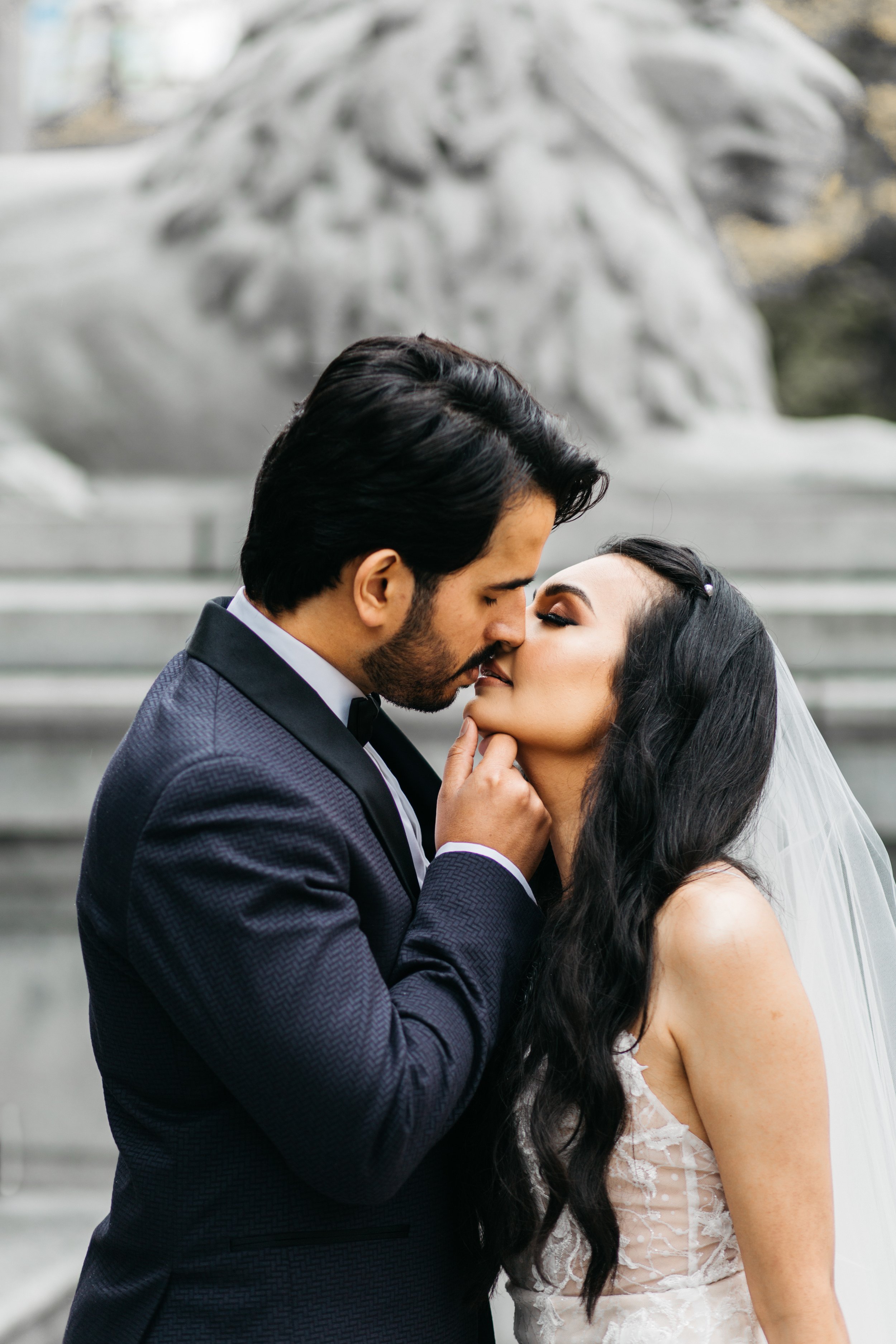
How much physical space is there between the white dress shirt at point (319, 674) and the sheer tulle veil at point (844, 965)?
0.63 meters

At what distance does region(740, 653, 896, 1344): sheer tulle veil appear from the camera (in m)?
2.19

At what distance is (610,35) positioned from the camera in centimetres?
477

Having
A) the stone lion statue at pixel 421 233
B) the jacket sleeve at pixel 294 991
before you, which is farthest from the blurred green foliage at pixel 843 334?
the jacket sleeve at pixel 294 991

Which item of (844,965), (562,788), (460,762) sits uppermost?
(460,762)

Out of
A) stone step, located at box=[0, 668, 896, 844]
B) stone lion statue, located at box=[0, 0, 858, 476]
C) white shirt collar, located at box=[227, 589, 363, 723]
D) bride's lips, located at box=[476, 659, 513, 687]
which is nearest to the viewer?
white shirt collar, located at box=[227, 589, 363, 723]

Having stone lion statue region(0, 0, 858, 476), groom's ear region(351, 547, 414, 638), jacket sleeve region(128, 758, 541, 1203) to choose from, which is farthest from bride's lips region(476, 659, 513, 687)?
stone lion statue region(0, 0, 858, 476)

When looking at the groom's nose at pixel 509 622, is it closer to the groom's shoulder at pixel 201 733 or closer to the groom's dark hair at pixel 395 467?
the groom's dark hair at pixel 395 467

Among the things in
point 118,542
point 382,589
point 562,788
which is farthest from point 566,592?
point 118,542

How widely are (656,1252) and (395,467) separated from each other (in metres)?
1.31

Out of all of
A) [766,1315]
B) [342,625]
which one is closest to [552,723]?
[342,625]

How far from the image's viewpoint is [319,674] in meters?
1.82

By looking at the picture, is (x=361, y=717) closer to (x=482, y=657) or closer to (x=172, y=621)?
(x=482, y=657)

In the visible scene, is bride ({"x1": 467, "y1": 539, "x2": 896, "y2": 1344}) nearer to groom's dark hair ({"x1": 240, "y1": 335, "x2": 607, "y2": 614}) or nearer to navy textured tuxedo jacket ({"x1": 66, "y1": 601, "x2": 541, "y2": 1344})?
navy textured tuxedo jacket ({"x1": 66, "y1": 601, "x2": 541, "y2": 1344})

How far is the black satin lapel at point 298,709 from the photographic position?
1.69 meters
